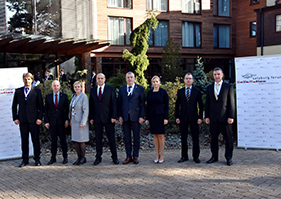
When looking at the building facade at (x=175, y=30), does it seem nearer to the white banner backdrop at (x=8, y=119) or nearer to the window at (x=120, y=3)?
the window at (x=120, y=3)

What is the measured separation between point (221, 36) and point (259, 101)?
2374 cm

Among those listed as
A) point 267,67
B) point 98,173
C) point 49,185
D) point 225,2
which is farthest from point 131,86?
point 225,2

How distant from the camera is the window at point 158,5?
26.7 metres

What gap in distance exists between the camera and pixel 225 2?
101 ft

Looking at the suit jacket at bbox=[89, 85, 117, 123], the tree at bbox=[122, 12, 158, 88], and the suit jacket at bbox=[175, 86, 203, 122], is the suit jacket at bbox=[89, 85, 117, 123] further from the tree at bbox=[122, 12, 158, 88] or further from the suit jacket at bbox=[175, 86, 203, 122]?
the tree at bbox=[122, 12, 158, 88]

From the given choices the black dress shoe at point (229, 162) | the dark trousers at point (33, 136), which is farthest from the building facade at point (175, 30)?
the black dress shoe at point (229, 162)

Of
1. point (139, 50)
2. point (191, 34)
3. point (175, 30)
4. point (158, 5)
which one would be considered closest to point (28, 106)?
point (139, 50)

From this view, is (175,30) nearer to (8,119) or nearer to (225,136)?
(8,119)

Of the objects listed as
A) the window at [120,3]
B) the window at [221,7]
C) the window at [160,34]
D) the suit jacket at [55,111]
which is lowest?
the suit jacket at [55,111]

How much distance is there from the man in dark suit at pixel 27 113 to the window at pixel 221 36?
84.4 ft

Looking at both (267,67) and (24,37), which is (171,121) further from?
(24,37)

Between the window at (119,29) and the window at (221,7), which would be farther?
the window at (221,7)

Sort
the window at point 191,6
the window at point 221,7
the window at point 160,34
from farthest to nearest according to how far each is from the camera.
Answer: the window at point 221,7 → the window at point 191,6 → the window at point 160,34

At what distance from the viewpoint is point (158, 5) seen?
26969 mm
